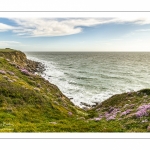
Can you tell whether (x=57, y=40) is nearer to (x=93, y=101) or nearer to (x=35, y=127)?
(x=93, y=101)

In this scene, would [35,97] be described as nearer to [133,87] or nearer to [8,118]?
[8,118]

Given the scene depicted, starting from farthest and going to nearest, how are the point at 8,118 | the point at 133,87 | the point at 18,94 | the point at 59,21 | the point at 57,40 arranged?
1. the point at 133,87
2. the point at 57,40
3. the point at 59,21
4. the point at 18,94
5. the point at 8,118
